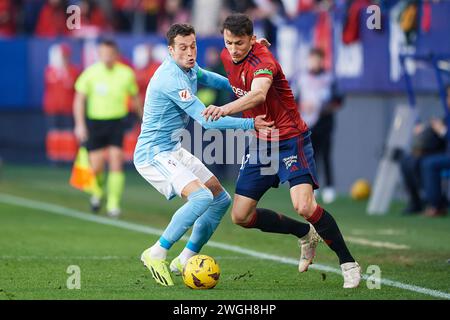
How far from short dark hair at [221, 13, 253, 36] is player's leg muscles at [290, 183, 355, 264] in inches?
51.3

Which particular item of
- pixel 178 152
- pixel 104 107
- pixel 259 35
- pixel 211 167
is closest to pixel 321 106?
pixel 104 107

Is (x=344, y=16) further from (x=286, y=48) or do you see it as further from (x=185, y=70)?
(x=185, y=70)

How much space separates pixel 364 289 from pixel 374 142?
437 inches

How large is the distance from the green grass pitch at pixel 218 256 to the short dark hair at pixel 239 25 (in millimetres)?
1997

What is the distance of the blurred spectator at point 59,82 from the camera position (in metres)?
27.0

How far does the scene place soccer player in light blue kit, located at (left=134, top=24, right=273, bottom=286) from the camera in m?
9.87

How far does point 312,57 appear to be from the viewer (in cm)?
1970

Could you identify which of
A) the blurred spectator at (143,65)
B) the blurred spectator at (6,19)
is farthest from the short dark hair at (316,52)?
the blurred spectator at (6,19)

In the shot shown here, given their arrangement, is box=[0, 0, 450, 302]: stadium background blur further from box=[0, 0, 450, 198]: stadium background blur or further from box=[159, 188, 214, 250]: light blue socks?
box=[159, 188, 214, 250]: light blue socks

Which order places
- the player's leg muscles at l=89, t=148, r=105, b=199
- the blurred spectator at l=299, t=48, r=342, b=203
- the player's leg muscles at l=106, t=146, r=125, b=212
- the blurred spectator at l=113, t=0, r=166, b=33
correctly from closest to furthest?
1. the player's leg muscles at l=106, t=146, r=125, b=212
2. the player's leg muscles at l=89, t=148, r=105, b=199
3. the blurred spectator at l=299, t=48, r=342, b=203
4. the blurred spectator at l=113, t=0, r=166, b=33

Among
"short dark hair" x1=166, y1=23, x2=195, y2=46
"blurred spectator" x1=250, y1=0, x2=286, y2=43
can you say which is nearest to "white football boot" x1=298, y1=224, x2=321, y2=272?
"short dark hair" x1=166, y1=23, x2=195, y2=46

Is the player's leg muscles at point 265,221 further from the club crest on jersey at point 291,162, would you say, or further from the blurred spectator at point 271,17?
the blurred spectator at point 271,17
